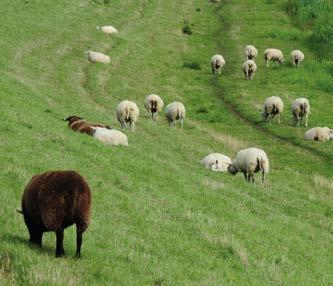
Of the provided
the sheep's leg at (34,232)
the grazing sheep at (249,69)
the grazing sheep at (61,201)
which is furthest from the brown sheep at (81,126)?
the grazing sheep at (249,69)

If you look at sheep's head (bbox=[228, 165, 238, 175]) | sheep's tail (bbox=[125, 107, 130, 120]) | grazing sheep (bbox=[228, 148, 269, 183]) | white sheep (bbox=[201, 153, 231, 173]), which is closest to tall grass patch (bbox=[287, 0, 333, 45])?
sheep's tail (bbox=[125, 107, 130, 120])

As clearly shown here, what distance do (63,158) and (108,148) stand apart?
11.3ft

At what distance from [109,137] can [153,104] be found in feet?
40.4

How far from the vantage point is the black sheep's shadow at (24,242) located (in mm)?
9148

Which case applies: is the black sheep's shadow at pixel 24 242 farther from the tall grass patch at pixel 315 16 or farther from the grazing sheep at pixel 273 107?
the tall grass patch at pixel 315 16

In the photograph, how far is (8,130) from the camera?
18.1 meters

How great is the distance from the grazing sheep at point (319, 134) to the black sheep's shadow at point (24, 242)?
24.1m

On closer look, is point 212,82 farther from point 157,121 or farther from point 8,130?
point 8,130

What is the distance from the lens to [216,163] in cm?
2286

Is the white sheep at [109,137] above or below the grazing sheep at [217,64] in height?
above

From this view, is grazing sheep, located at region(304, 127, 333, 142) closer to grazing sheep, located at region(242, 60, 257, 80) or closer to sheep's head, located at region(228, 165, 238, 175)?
sheep's head, located at region(228, 165, 238, 175)

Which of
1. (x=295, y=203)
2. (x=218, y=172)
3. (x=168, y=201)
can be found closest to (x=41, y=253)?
(x=168, y=201)

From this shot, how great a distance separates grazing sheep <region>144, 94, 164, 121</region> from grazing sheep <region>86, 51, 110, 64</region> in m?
13.8

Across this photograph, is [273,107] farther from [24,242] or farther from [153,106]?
[24,242]
